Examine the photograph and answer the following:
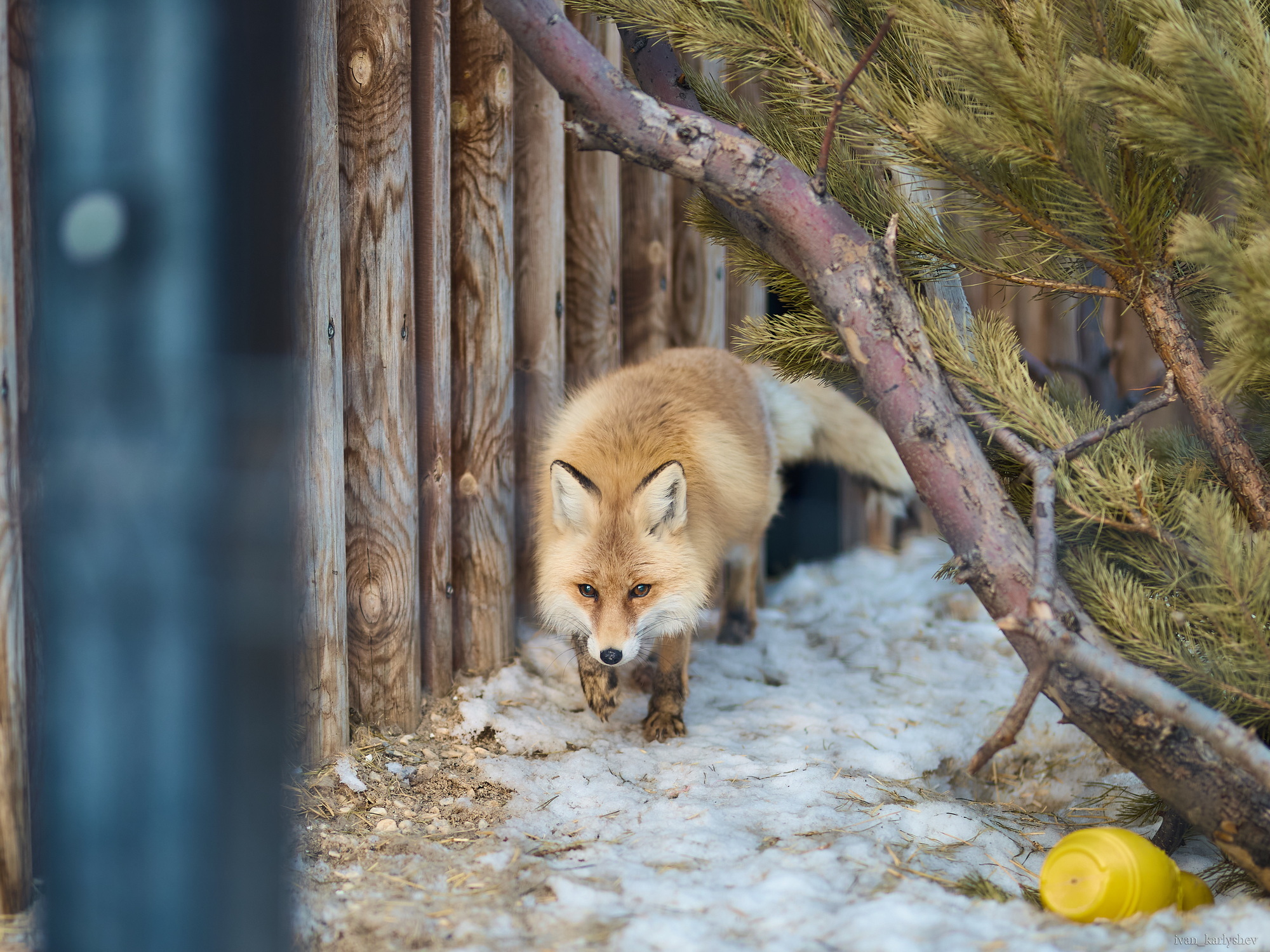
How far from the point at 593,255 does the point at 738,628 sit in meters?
1.81

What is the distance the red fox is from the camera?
3000 mm

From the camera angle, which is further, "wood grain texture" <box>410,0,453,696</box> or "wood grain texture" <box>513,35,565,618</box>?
"wood grain texture" <box>513,35,565,618</box>

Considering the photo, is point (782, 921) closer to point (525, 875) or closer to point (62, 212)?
point (525, 875)

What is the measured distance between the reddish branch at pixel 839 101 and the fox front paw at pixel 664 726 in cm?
183

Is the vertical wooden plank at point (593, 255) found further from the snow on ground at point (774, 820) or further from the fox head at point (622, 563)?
the snow on ground at point (774, 820)

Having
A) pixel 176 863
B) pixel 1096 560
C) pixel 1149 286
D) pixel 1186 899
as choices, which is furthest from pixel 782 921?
pixel 1149 286

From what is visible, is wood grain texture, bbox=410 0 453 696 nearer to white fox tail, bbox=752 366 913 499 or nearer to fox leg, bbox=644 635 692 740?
fox leg, bbox=644 635 692 740

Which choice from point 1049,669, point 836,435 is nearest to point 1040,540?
point 1049,669

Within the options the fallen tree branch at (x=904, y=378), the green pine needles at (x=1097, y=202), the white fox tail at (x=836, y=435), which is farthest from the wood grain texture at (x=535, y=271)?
the white fox tail at (x=836, y=435)

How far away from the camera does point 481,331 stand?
3.24 metres

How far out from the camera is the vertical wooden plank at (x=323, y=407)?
246 cm

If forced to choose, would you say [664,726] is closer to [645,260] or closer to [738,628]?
[738,628]

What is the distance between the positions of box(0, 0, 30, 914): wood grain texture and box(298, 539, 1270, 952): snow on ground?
595 millimetres

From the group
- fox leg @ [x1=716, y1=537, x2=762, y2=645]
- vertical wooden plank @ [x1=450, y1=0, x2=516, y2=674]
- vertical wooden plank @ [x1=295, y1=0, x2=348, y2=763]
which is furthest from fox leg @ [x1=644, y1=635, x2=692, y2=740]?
vertical wooden plank @ [x1=295, y1=0, x2=348, y2=763]
